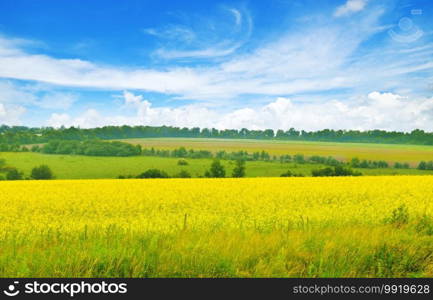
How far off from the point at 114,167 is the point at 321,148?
42.2m

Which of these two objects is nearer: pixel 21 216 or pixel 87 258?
pixel 87 258

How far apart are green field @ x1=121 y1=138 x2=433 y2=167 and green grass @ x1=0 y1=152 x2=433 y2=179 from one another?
793cm

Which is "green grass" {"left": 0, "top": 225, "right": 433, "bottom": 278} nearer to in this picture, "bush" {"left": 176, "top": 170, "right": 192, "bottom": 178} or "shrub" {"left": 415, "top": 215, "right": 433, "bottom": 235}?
"shrub" {"left": 415, "top": 215, "right": 433, "bottom": 235}

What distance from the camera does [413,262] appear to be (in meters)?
4.86

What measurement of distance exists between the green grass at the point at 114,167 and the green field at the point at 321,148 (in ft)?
26.0

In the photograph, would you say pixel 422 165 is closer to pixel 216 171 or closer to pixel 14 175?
pixel 216 171

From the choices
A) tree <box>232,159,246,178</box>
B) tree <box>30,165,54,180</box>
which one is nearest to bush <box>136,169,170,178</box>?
tree <box>232,159,246,178</box>

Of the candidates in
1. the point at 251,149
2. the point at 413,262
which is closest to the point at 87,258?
the point at 413,262

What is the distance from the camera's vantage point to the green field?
53191 mm

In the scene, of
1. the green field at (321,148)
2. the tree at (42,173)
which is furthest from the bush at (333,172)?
the tree at (42,173)

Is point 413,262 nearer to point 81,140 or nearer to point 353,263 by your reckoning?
point 353,263

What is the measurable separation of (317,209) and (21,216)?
10715mm

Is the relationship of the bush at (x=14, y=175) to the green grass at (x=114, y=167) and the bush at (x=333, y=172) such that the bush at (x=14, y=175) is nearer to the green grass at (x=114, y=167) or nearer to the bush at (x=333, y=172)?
the green grass at (x=114, y=167)

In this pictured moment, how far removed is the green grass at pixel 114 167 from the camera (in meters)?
42.6
